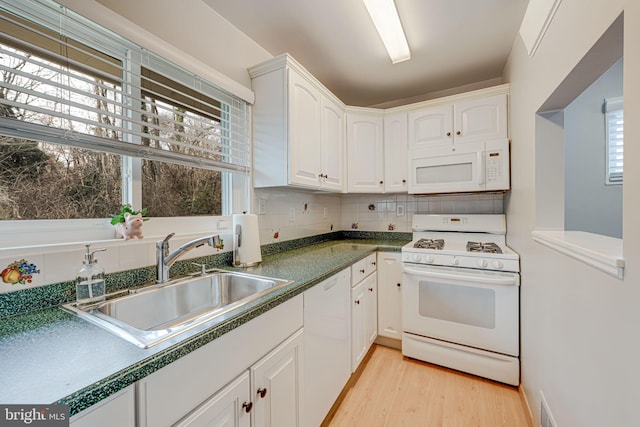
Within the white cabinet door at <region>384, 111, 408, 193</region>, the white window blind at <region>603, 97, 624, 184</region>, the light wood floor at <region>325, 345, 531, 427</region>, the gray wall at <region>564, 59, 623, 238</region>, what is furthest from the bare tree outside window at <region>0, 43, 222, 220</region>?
the white window blind at <region>603, 97, 624, 184</region>

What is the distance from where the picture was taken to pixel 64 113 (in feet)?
3.25

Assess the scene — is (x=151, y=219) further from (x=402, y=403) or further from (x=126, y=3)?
(x=402, y=403)

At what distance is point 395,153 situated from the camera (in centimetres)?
248

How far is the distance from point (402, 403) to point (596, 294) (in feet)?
4.23

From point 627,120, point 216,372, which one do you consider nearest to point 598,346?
point 627,120

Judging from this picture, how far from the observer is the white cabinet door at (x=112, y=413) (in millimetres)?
489

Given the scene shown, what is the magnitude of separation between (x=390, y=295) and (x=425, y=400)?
0.74 m

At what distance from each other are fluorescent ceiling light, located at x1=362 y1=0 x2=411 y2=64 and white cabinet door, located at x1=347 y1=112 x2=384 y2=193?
58 cm

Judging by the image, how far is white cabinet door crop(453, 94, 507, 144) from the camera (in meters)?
2.05

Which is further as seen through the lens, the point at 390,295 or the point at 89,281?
the point at 390,295

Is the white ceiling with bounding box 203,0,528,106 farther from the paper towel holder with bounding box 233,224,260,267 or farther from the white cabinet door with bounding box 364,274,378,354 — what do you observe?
the white cabinet door with bounding box 364,274,378,354

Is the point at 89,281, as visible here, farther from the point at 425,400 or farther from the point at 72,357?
the point at 425,400

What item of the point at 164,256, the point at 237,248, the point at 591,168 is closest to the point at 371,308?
the point at 237,248

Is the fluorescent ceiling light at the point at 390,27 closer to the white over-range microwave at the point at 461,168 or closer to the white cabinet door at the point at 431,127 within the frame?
the white cabinet door at the point at 431,127
